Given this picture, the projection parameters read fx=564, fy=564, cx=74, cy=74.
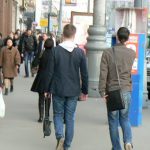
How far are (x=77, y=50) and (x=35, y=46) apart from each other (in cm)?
1473

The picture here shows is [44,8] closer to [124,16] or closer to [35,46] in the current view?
[35,46]

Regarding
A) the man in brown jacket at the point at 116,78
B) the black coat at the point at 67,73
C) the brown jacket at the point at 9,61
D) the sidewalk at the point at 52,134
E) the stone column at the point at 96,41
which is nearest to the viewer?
the man in brown jacket at the point at 116,78

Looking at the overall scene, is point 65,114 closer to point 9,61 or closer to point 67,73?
point 67,73

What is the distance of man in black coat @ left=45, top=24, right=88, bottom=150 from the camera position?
25.7 feet

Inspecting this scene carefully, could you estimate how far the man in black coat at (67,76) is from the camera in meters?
7.82

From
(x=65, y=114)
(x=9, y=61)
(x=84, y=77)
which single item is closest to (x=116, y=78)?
(x=84, y=77)

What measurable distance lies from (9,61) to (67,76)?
7624mm

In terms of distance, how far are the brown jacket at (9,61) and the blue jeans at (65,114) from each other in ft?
24.1

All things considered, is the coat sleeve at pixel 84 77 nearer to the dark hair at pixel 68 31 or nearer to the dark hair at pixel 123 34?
the dark hair at pixel 68 31

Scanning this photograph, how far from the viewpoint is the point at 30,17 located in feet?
237

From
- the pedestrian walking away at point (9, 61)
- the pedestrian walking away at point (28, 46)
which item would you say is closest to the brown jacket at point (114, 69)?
the pedestrian walking away at point (9, 61)

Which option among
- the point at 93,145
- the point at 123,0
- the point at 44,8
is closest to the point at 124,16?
the point at 93,145

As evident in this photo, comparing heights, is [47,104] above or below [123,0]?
below

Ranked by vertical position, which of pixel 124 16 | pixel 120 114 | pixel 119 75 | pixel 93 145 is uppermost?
pixel 124 16
